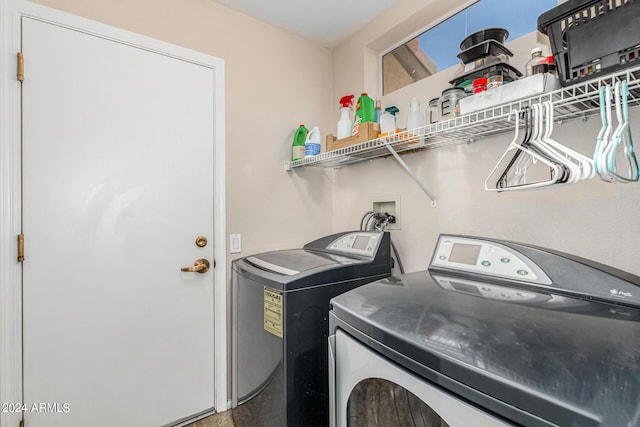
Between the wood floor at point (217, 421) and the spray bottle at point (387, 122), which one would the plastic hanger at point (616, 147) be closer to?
the spray bottle at point (387, 122)

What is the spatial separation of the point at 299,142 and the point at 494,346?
173 centimetres

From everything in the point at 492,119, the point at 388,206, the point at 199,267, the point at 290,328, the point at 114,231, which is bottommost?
the point at 290,328

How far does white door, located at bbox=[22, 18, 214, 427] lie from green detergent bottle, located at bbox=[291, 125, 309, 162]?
0.55 meters

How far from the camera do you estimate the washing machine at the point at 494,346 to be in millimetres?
508

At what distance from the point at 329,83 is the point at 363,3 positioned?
624 mm

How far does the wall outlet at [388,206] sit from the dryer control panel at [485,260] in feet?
1.69

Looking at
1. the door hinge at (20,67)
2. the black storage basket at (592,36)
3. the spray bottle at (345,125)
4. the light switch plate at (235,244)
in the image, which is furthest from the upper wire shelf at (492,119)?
the door hinge at (20,67)

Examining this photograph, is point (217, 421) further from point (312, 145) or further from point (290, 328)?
point (312, 145)

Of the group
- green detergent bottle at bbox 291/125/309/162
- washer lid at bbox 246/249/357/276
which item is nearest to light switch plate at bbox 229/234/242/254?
washer lid at bbox 246/249/357/276

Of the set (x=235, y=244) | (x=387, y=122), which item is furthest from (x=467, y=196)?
(x=235, y=244)

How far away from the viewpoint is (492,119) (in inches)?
42.6

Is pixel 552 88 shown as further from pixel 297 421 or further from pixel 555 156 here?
pixel 297 421

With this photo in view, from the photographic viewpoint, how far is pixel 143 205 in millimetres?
1625

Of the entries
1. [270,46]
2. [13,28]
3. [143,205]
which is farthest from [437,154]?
[13,28]
